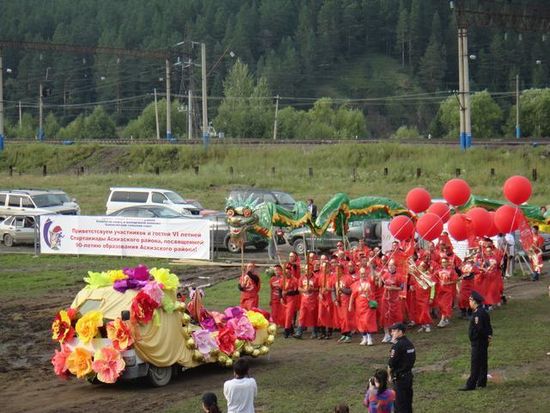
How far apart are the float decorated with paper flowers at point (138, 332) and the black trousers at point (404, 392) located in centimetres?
431

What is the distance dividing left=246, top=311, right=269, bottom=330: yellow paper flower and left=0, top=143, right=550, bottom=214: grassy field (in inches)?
1104

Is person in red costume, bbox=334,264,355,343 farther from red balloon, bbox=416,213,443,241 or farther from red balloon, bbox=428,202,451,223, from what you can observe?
red balloon, bbox=428,202,451,223

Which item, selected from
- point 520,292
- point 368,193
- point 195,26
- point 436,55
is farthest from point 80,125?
point 520,292

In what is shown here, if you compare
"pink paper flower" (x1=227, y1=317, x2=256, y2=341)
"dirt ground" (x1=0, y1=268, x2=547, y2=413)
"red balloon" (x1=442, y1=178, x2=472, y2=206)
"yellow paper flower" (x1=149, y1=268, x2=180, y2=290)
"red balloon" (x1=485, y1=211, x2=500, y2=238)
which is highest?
"red balloon" (x1=442, y1=178, x2=472, y2=206)

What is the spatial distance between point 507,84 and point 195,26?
51216 millimetres

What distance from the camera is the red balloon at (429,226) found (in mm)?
20969

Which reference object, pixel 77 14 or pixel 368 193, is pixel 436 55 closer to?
pixel 77 14

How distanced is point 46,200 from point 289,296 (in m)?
21.5

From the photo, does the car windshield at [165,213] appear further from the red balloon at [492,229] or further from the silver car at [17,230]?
the red balloon at [492,229]

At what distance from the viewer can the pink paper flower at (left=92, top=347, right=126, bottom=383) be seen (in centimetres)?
1455

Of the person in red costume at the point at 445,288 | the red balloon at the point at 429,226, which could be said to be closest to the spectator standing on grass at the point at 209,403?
the person in red costume at the point at 445,288

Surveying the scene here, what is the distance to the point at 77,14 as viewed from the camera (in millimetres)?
181750

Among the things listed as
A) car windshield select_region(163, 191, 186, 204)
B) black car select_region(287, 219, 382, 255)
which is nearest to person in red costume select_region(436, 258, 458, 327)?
black car select_region(287, 219, 382, 255)

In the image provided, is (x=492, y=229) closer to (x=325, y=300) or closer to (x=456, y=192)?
(x=456, y=192)
